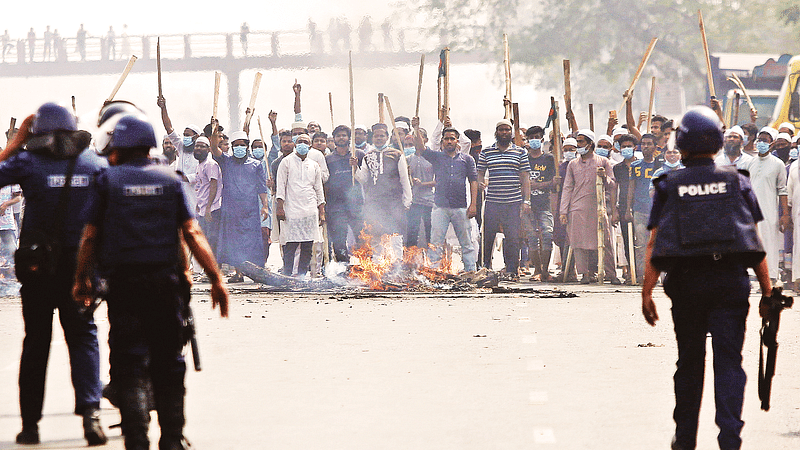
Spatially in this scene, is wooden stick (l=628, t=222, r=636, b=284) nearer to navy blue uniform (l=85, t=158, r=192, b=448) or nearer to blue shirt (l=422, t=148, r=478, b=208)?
blue shirt (l=422, t=148, r=478, b=208)

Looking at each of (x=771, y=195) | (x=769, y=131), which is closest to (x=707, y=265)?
(x=771, y=195)

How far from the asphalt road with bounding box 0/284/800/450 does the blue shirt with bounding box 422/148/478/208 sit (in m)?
3.90

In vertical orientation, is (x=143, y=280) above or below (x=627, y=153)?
below

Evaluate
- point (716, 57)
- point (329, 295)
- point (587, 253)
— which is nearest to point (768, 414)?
point (329, 295)

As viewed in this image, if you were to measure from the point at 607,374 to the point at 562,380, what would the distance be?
378 millimetres

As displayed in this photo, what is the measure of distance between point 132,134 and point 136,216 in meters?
0.32

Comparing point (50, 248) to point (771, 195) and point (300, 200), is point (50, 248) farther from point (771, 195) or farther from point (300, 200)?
point (771, 195)

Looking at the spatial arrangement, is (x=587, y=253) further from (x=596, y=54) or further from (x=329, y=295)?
(x=596, y=54)

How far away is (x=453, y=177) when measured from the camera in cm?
1573

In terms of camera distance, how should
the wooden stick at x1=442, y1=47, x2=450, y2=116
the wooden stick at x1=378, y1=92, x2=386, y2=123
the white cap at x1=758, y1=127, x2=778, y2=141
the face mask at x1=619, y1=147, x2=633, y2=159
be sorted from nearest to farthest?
the white cap at x1=758, y1=127, x2=778, y2=141 → the face mask at x1=619, y1=147, x2=633, y2=159 → the wooden stick at x1=442, y1=47, x2=450, y2=116 → the wooden stick at x1=378, y1=92, x2=386, y2=123

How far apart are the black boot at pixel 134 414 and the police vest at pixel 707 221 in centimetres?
211

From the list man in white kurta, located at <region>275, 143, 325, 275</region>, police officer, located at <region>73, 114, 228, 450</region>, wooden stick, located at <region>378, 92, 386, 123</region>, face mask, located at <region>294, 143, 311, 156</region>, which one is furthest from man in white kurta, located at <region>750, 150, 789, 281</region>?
police officer, located at <region>73, 114, 228, 450</region>

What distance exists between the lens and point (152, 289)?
5.09 m

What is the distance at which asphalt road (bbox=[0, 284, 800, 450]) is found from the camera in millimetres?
5977
